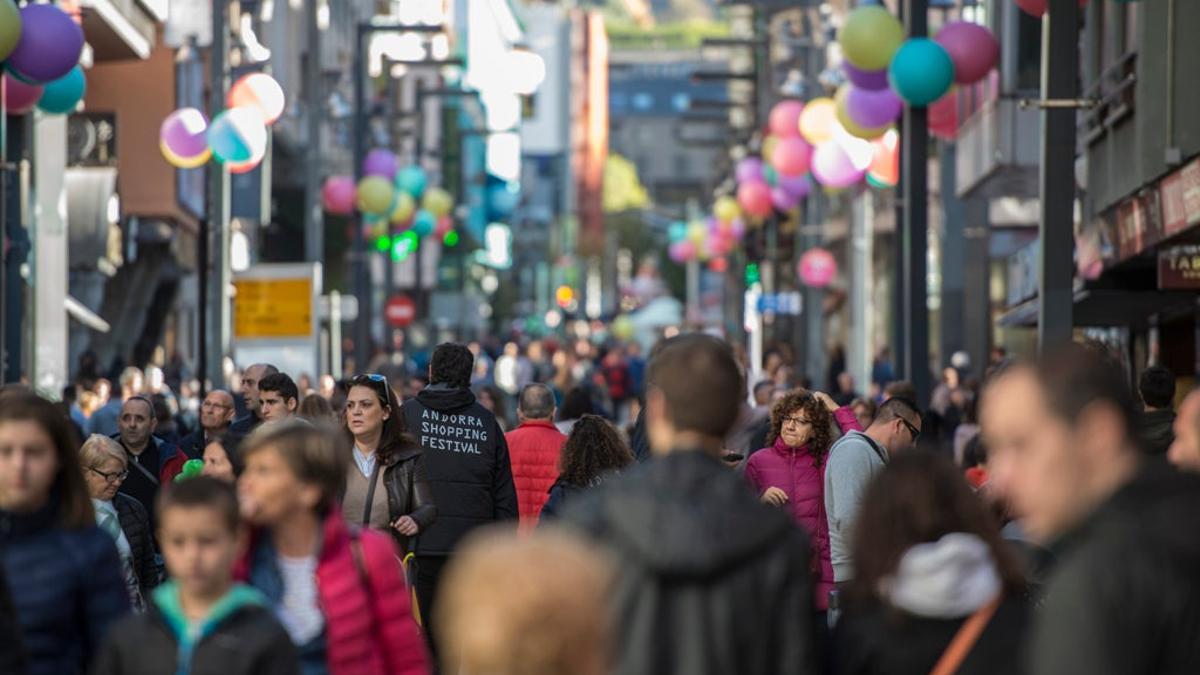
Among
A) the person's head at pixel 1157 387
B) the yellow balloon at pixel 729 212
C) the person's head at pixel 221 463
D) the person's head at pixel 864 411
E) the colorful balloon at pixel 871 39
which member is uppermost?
the colorful balloon at pixel 871 39

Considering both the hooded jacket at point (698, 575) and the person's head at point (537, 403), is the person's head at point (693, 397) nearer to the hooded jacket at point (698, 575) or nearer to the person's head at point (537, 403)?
the hooded jacket at point (698, 575)

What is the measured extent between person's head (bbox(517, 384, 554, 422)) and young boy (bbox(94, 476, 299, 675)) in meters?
8.06

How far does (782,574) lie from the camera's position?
557cm

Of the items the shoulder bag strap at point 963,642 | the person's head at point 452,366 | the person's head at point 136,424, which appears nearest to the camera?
the shoulder bag strap at point 963,642

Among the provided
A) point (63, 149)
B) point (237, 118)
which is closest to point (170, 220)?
point (63, 149)

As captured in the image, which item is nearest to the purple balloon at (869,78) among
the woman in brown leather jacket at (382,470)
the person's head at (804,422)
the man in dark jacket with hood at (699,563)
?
the person's head at (804,422)

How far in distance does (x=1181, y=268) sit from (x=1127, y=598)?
14500 mm

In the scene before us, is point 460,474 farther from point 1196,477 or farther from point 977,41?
point 977,41

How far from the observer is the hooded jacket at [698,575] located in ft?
17.8

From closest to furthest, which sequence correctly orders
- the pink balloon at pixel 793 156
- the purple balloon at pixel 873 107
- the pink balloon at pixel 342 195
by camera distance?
1. the purple balloon at pixel 873 107
2. the pink balloon at pixel 793 156
3. the pink balloon at pixel 342 195

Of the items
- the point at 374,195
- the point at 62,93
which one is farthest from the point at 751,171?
the point at 62,93

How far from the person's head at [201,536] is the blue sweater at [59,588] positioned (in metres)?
0.59

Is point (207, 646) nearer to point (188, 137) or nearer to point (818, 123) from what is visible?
point (188, 137)

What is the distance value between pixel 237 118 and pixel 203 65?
18424mm
